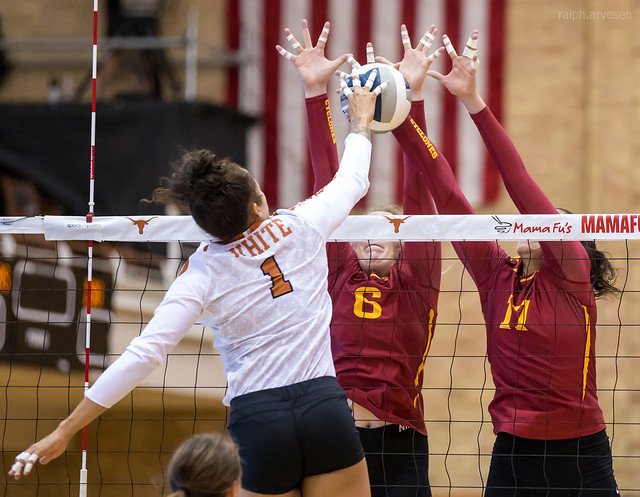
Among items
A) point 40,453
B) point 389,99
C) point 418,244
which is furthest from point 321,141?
point 40,453

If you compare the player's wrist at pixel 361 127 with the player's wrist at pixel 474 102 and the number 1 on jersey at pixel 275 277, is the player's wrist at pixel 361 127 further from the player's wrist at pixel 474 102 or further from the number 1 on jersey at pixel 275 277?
the player's wrist at pixel 474 102

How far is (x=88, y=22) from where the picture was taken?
1090 centimetres

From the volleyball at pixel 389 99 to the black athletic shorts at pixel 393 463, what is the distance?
45.4 inches

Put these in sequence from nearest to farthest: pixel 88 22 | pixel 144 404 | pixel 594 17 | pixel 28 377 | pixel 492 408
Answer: pixel 492 408, pixel 28 377, pixel 144 404, pixel 594 17, pixel 88 22

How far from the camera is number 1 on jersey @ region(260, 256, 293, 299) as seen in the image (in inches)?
125

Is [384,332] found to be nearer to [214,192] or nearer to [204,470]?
[214,192]

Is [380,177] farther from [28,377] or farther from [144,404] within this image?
[28,377]

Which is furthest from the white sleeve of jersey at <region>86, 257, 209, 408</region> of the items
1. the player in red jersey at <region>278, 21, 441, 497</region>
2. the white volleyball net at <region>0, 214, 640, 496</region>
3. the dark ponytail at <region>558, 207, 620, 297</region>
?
the white volleyball net at <region>0, 214, 640, 496</region>

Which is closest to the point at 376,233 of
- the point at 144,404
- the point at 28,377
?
the point at 28,377

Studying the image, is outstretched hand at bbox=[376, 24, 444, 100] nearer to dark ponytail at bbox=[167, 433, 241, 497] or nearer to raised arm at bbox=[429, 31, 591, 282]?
raised arm at bbox=[429, 31, 591, 282]

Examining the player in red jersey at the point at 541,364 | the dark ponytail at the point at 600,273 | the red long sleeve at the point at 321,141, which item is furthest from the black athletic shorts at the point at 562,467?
the red long sleeve at the point at 321,141

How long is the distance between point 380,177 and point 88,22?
334 centimetres

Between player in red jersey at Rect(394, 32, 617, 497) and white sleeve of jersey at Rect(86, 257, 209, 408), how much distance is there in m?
1.42

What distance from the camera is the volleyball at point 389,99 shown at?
4.05 metres
